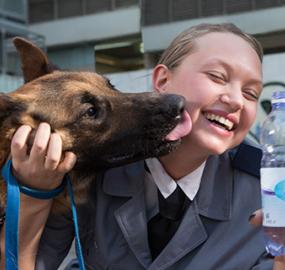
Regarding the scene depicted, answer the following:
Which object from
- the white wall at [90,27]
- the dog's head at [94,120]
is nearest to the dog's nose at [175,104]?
the dog's head at [94,120]

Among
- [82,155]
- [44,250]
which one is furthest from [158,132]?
[44,250]

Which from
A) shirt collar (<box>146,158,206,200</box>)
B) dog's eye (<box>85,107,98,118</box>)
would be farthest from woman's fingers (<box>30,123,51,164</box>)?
shirt collar (<box>146,158,206,200</box>)

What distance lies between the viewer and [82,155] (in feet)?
7.06

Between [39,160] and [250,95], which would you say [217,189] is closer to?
[250,95]

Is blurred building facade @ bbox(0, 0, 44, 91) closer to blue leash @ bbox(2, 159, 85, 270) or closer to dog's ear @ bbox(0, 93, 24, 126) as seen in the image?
dog's ear @ bbox(0, 93, 24, 126)

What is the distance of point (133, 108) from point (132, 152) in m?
0.19

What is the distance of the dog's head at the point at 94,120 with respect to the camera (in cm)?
211

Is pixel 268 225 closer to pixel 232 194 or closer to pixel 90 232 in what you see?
pixel 232 194

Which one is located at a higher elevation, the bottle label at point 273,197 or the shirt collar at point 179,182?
the bottle label at point 273,197

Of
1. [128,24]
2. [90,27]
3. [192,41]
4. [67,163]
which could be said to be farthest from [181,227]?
[90,27]

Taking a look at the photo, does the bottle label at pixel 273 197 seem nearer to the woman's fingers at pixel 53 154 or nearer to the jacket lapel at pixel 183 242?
the jacket lapel at pixel 183 242

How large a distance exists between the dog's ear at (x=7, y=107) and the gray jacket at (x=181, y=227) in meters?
0.42

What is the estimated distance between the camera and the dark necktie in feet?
6.66

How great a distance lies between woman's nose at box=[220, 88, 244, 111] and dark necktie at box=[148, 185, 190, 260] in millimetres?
362
